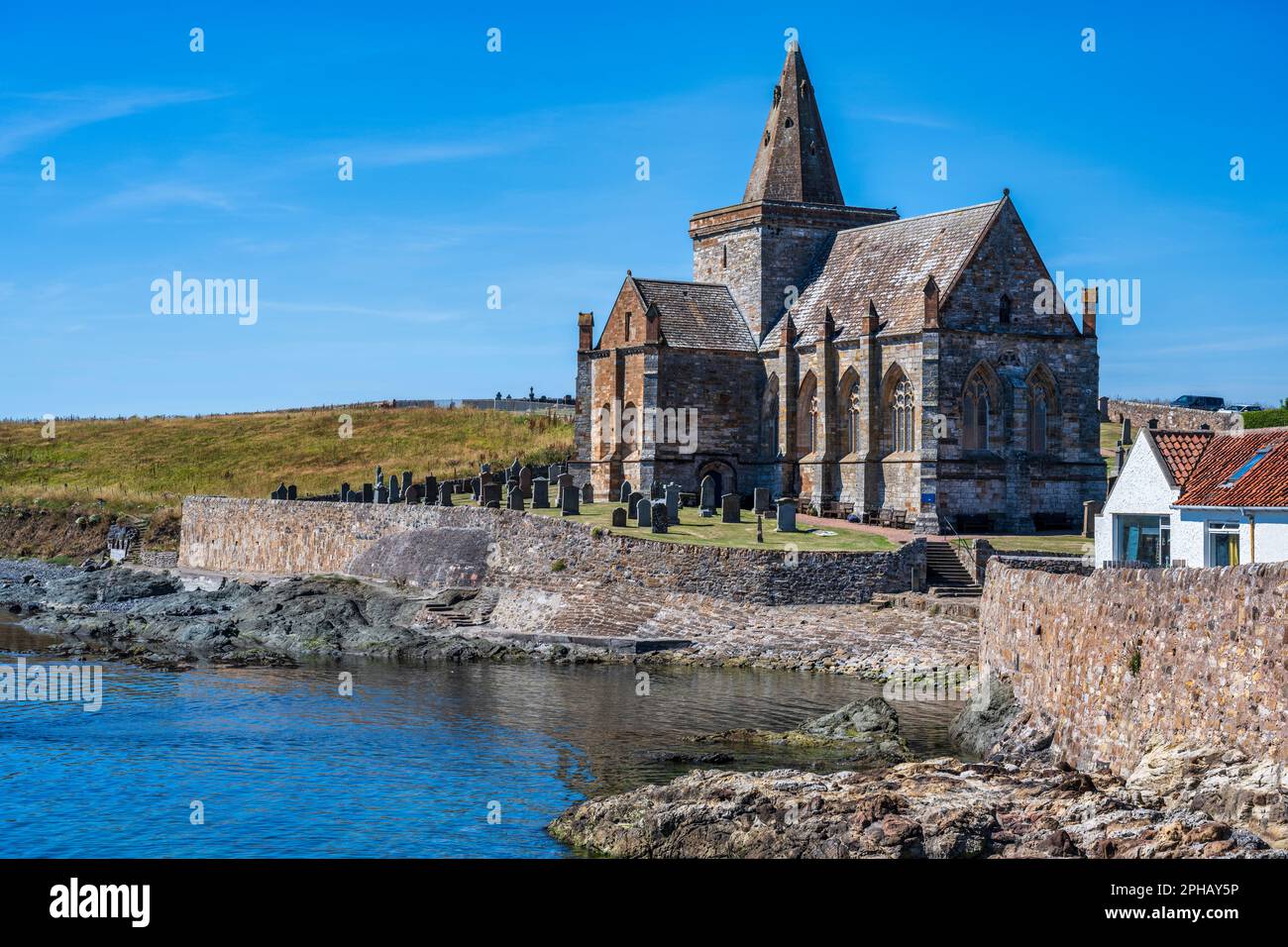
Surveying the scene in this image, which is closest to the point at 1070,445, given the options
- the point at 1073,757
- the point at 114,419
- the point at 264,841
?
the point at 1073,757

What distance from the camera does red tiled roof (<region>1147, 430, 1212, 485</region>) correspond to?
1201 inches

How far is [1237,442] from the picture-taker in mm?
29984

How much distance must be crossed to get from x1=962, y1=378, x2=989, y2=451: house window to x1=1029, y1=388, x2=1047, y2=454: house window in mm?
2020

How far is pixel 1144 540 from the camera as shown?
104ft

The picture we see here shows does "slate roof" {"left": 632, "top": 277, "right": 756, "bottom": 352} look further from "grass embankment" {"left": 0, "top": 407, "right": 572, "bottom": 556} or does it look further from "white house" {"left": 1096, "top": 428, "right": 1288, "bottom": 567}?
"white house" {"left": 1096, "top": 428, "right": 1288, "bottom": 567}

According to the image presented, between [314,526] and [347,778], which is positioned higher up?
[314,526]

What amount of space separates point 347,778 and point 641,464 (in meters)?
33.7

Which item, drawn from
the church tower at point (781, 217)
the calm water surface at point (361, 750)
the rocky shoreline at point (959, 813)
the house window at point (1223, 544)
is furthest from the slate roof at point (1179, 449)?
the church tower at point (781, 217)

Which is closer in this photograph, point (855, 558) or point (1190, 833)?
point (1190, 833)

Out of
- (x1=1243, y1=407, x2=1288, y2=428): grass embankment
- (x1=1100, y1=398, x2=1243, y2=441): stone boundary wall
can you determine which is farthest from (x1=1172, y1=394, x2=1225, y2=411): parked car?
(x1=1243, y1=407, x2=1288, y2=428): grass embankment

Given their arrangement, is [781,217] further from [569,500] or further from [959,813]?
[959,813]

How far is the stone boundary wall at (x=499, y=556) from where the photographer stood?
42188 mm

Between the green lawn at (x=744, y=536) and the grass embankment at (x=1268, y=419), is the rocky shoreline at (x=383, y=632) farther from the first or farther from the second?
the grass embankment at (x=1268, y=419)
